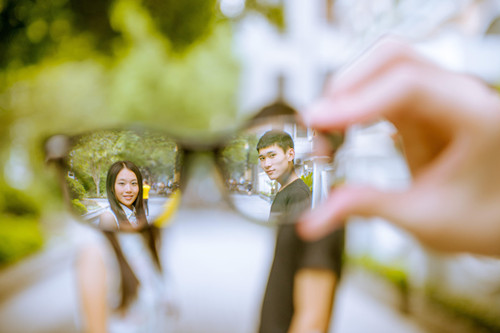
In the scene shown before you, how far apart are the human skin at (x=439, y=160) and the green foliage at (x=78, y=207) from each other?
890 millimetres

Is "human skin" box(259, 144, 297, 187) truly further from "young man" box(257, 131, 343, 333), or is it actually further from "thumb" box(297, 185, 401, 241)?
"thumb" box(297, 185, 401, 241)

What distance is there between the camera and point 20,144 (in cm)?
544

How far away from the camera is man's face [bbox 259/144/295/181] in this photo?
1.07m

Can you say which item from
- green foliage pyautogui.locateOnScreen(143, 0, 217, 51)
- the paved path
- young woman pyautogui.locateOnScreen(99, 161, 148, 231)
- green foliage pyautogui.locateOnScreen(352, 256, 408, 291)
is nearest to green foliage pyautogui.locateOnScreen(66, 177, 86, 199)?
young woman pyautogui.locateOnScreen(99, 161, 148, 231)

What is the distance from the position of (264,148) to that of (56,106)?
534 centimetres

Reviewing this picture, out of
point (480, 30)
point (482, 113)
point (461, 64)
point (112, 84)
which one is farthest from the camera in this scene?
point (112, 84)

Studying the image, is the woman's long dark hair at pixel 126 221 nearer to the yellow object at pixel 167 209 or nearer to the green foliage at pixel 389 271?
the yellow object at pixel 167 209

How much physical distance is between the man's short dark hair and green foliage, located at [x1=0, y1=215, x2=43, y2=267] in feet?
12.9

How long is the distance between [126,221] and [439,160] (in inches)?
39.4

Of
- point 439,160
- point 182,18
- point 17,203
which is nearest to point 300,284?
point 439,160

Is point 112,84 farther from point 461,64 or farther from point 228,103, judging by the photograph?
point 461,64

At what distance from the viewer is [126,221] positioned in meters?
1.23

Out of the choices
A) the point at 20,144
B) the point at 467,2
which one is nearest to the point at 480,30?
the point at 467,2

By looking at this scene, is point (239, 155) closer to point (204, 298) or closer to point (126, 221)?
point (126, 221)
